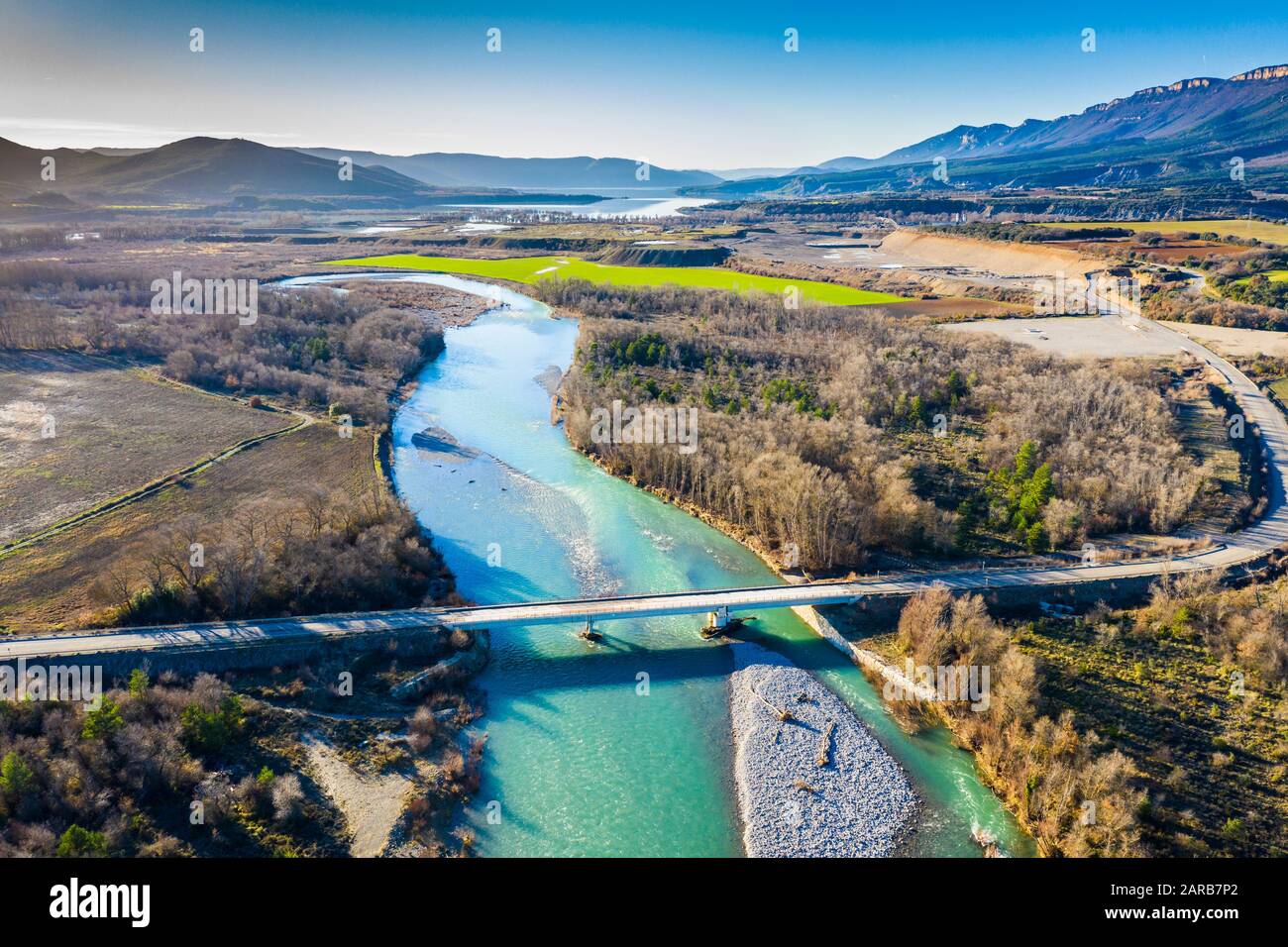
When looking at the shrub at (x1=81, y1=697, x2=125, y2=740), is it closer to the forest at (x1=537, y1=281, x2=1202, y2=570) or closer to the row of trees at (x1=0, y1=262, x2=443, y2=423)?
the forest at (x1=537, y1=281, x2=1202, y2=570)

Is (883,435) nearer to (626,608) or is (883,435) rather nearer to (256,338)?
(626,608)

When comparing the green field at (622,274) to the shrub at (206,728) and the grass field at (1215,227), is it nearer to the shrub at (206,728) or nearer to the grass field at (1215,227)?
the grass field at (1215,227)

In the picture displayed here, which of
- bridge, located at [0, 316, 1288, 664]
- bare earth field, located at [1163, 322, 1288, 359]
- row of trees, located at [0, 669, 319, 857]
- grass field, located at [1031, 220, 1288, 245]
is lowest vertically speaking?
row of trees, located at [0, 669, 319, 857]

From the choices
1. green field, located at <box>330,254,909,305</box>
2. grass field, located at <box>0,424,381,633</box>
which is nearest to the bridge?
grass field, located at <box>0,424,381,633</box>

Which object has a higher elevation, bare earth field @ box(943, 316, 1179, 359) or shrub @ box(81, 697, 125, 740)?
bare earth field @ box(943, 316, 1179, 359)

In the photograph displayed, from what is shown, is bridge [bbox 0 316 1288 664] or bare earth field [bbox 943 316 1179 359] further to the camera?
bare earth field [bbox 943 316 1179 359]

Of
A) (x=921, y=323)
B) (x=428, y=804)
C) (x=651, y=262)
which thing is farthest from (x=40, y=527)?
(x=651, y=262)

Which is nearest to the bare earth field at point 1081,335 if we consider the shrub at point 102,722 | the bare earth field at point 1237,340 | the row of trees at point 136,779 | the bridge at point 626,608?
the bare earth field at point 1237,340
